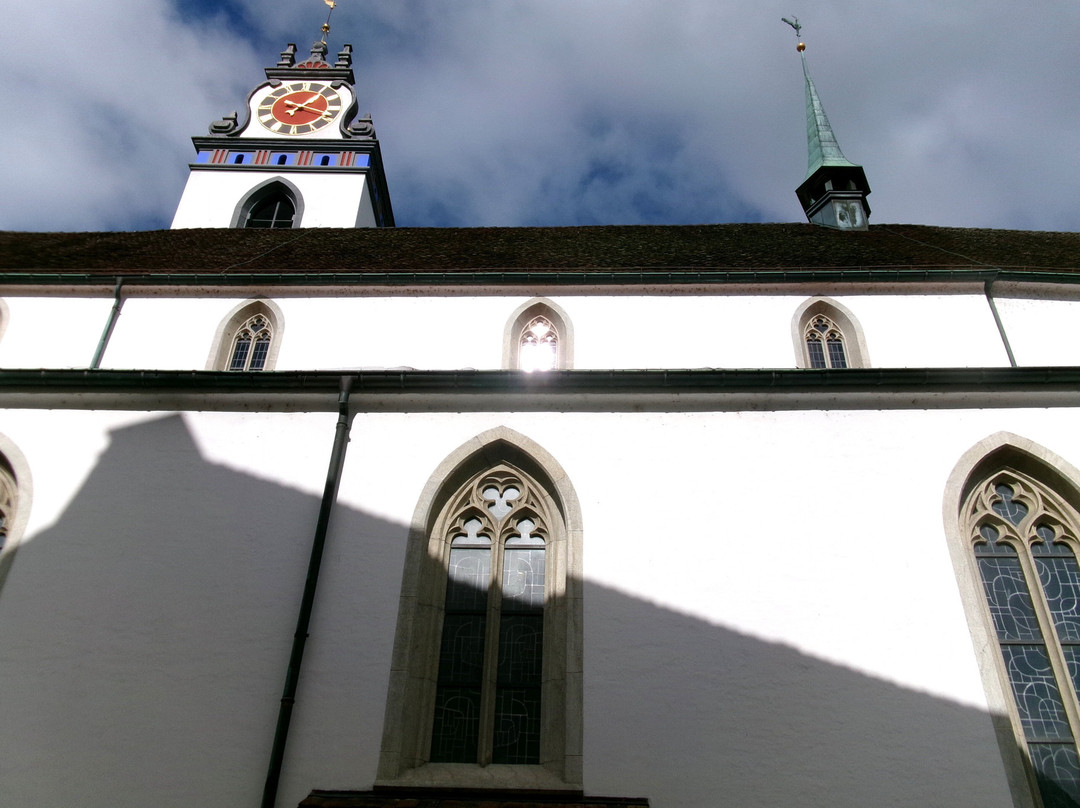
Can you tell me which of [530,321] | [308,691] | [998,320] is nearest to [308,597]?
[308,691]

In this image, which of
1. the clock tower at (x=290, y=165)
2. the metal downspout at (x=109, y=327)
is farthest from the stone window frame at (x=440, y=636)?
the clock tower at (x=290, y=165)

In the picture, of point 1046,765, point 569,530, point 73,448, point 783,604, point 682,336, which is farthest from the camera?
point 682,336

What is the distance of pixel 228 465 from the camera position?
9.07 m

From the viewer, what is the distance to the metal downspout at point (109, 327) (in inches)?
437

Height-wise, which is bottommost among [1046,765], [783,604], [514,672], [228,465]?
[1046,765]

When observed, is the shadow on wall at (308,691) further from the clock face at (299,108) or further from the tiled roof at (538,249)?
the clock face at (299,108)

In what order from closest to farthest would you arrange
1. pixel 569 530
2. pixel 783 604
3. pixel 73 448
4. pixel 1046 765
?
1. pixel 1046 765
2. pixel 783 604
3. pixel 569 530
4. pixel 73 448

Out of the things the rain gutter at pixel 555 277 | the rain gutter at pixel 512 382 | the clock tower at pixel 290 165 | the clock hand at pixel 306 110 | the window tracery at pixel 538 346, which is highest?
the clock hand at pixel 306 110

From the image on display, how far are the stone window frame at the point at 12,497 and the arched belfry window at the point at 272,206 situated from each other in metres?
15.1

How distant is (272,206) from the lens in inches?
961

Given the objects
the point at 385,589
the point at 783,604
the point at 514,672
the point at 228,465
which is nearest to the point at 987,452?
the point at 783,604

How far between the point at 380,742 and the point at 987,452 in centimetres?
Result: 683

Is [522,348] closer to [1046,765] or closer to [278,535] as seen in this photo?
[278,535]

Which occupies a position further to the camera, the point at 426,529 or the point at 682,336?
the point at 682,336
